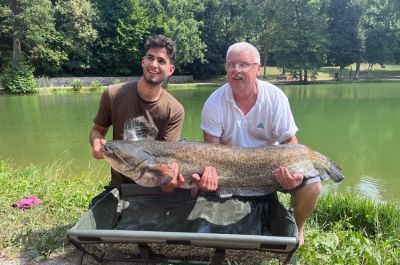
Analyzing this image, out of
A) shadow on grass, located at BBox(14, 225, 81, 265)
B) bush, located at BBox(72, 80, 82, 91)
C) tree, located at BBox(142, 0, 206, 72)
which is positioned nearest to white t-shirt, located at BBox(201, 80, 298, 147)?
shadow on grass, located at BBox(14, 225, 81, 265)

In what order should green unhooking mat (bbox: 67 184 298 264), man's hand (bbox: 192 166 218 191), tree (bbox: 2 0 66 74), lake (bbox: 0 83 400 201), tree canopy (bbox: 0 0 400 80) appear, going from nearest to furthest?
green unhooking mat (bbox: 67 184 298 264) → man's hand (bbox: 192 166 218 191) → lake (bbox: 0 83 400 201) → tree (bbox: 2 0 66 74) → tree canopy (bbox: 0 0 400 80)

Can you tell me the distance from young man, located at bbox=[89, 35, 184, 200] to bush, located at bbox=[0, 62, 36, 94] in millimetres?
30412

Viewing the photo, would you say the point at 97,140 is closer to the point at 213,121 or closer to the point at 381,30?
the point at 213,121

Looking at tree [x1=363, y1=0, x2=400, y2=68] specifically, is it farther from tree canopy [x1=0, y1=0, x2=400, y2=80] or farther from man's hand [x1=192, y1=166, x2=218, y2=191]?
man's hand [x1=192, y1=166, x2=218, y2=191]

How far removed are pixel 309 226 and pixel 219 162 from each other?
1322mm

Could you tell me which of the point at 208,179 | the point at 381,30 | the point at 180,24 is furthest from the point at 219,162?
the point at 381,30

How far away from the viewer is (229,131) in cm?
354

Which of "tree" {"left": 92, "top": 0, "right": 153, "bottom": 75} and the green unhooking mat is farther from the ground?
"tree" {"left": 92, "top": 0, "right": 153, "bottom": 75}

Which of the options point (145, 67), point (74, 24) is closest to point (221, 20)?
point (74, 24)

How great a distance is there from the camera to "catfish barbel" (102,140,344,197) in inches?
122

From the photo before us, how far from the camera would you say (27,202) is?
4.03 meters

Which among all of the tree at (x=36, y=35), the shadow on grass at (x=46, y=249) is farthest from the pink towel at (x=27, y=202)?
the tree at (x=36, y=35)

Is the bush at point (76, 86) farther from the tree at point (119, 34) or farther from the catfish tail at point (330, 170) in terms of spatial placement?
the catfish tail at point (330, 170)

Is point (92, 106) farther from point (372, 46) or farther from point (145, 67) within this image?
point (372, 46)
